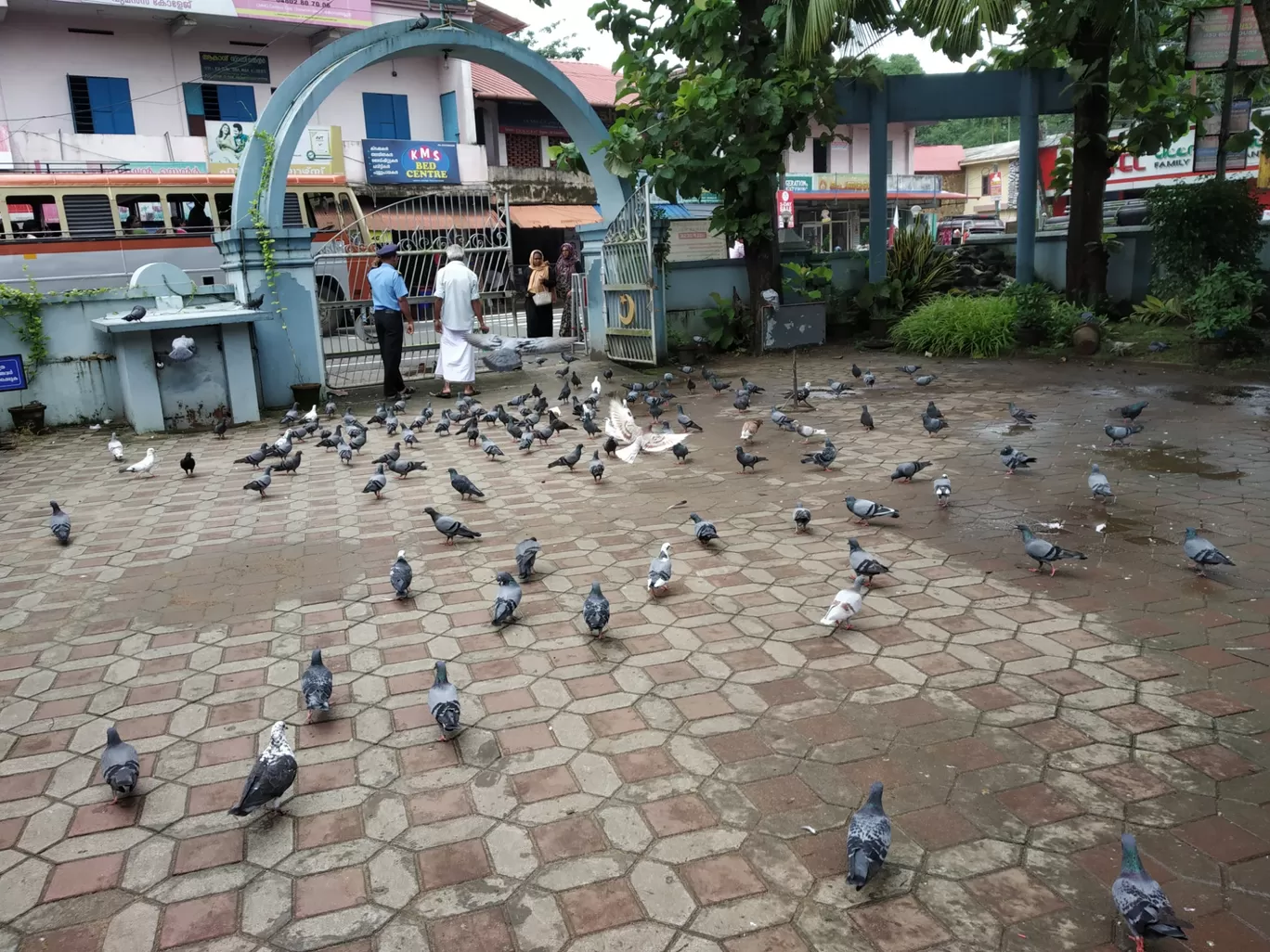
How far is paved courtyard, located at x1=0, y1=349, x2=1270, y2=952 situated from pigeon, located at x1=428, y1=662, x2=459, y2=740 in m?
0.08

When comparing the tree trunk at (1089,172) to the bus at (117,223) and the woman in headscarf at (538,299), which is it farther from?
the bus at (117,223)

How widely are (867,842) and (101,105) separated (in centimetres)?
2585

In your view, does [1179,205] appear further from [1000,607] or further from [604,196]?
[1000,607]

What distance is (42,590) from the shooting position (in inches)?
214

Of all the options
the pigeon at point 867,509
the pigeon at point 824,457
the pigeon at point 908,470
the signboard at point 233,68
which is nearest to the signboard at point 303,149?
the signboard at point 233,68

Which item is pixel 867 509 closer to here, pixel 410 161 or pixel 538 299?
pixel 538 299

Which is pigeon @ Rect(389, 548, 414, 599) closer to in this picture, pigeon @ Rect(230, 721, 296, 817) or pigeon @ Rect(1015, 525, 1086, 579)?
pigeon @ Rect(230, 721, 296, 817)

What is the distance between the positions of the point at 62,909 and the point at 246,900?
1.88 feet

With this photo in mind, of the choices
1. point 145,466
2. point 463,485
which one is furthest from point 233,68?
point 463,485

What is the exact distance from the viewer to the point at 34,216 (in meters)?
16.3

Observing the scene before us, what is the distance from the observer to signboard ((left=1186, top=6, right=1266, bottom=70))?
11680mm

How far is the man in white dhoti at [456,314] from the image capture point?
11383 millimetres

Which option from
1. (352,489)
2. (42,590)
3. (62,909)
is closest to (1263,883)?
(62,909)

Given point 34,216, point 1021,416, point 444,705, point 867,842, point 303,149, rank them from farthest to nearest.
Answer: point 303,149 < point 34,216 < point 1021,416 < point 444,705 < point 867,842
